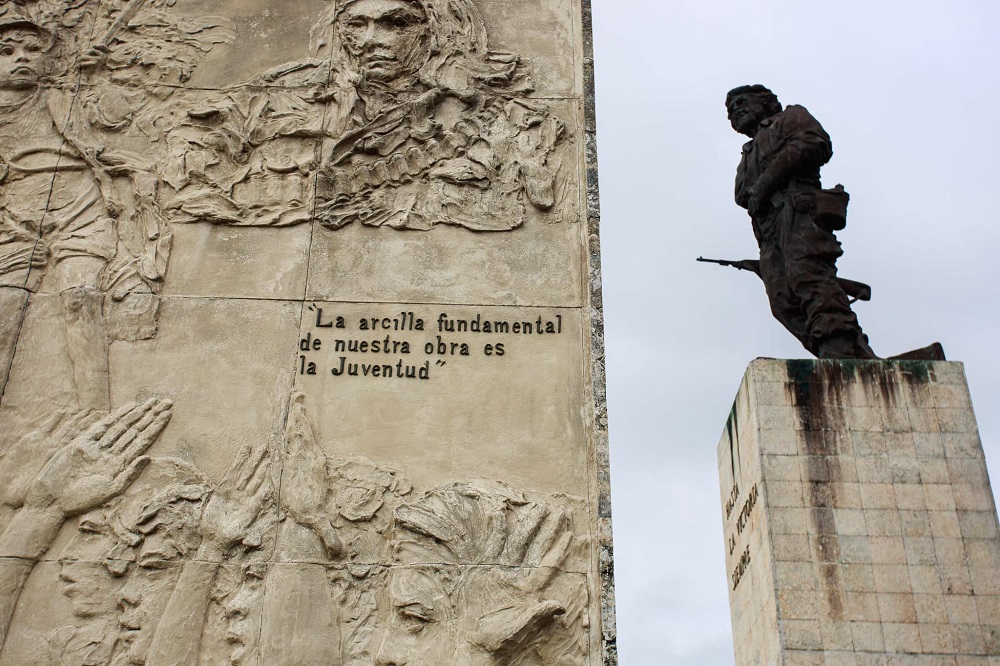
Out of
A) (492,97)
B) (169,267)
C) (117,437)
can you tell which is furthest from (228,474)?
(492,97)

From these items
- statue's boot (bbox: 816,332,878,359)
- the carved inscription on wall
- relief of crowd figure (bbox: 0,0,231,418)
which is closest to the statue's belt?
the carved inscription on wall

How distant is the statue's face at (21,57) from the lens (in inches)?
307

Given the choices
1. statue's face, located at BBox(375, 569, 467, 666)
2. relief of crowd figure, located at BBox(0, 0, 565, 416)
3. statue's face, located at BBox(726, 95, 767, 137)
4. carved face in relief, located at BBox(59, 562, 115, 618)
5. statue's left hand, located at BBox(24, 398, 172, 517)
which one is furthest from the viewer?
statue's face, located at BBox(726, 95, 767, 137)

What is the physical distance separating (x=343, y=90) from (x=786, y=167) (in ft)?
14.5

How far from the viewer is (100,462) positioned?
6.24 metres

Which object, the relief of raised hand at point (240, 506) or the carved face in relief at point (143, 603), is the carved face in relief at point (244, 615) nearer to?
the relief of raised hand at point (240, 506)

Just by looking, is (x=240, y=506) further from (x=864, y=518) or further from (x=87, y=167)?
(x=864, y=518)

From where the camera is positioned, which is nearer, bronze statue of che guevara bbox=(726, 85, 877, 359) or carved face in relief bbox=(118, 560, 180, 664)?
carved face in relief bbox=(118, 560, 180, 664)

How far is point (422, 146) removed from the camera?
24.6 ft

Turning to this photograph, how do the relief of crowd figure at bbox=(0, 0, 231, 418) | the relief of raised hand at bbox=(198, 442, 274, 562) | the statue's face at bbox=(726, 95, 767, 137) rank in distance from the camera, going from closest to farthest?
the relief of raised hand at bbox=(198, 442, 274, 562) → the relief of crowd figure at bbox=(0, 0, 231, 418) → the statue's face at bbox=(726, 95, 767, 137)

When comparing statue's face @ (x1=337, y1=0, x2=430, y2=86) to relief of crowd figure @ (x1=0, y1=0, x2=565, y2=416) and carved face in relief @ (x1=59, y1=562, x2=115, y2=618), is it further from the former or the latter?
carved face in relief @ (x1=59, y1=562, x2=115, y2=618)

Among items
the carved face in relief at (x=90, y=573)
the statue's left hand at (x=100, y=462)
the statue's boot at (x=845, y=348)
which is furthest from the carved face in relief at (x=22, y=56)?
the statue's boot at (x=845, y=348)

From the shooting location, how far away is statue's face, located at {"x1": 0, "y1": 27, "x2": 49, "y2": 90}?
25.6 ft

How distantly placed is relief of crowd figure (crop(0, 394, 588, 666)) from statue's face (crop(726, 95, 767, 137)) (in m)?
5.69
